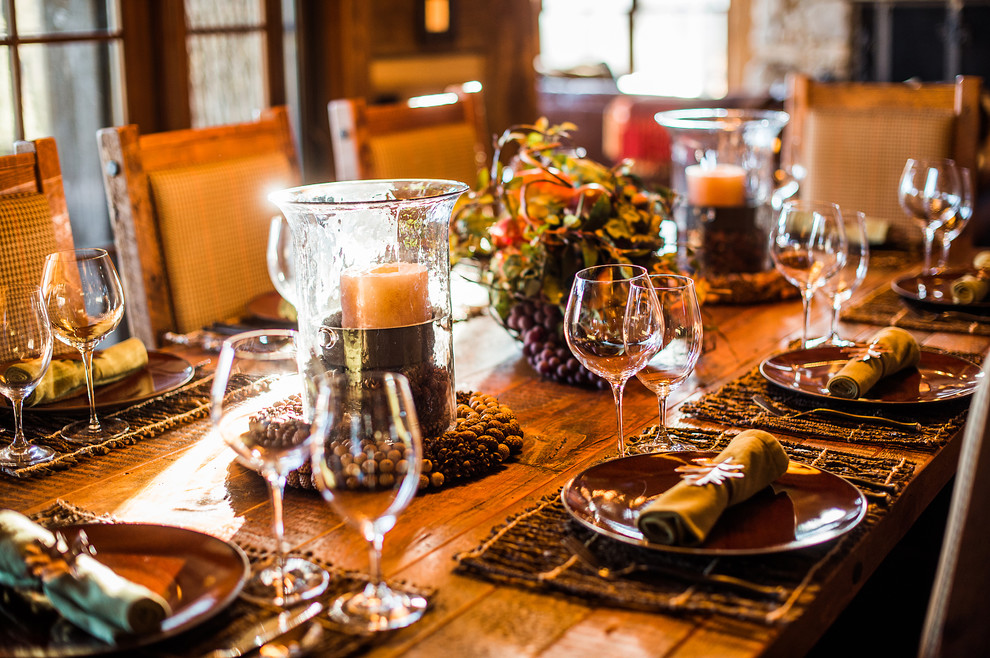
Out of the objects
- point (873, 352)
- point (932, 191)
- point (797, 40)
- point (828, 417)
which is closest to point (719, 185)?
point (932, 191)

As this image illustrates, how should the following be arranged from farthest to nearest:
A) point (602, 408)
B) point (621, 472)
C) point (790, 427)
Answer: point (602, 408), point (790, 427), point (621, 472)

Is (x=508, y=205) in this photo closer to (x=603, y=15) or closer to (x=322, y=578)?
(x=322, y=578)

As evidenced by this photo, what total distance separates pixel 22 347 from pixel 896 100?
2.13 metres

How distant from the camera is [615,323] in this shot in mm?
1138

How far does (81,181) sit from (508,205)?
5.85 feet

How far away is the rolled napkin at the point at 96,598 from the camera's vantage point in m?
0.78

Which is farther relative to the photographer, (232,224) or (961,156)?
(961,156)

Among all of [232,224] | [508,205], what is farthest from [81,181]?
[508,205]

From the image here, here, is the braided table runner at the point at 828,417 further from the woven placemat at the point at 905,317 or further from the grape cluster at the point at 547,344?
the woven placemat at the point at 905,317

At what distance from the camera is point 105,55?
9.41 ft

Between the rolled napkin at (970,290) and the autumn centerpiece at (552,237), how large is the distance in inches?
22.6

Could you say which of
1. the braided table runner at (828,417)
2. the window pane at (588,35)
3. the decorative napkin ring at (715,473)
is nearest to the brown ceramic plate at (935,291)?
the braided table runner at (828,417)

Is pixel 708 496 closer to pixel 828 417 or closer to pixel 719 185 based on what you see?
pixel 828 417

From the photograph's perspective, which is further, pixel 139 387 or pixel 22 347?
pixel 139 387
